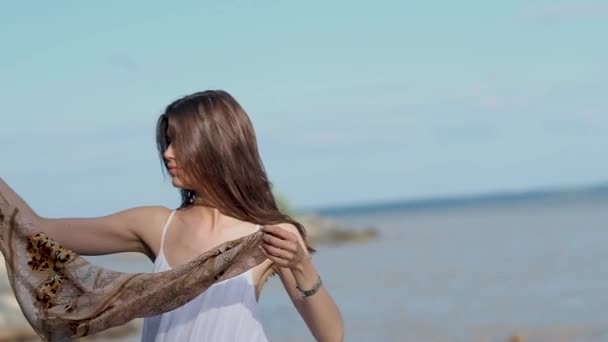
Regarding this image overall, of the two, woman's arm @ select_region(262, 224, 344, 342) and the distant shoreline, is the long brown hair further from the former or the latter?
the distant shoreline

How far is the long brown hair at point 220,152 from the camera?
3.98m

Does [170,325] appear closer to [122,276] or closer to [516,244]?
[122,276]

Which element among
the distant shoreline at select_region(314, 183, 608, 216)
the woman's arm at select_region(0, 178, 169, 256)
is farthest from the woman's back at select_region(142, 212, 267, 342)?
the distant shoreline at select_region(314, 183, 608, 216)

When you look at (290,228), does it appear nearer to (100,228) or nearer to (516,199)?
(100,228)

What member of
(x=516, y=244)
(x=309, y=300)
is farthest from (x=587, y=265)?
(x=309, y=300)

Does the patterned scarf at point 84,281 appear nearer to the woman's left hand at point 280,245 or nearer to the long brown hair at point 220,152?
the woman's left hand at point 280,245

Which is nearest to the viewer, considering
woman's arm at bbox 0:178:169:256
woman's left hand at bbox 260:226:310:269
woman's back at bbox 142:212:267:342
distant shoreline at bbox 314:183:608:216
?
woman's left hand at bbox 260:226:310:269

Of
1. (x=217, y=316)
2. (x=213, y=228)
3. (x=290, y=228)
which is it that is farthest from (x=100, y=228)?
(x=290, y=228)

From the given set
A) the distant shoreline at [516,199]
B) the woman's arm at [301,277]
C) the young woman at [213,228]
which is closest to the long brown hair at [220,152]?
the young woman at [213,228]

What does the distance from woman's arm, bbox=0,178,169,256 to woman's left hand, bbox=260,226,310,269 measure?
40cm

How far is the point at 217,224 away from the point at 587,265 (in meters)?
21.3

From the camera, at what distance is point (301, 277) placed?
13.3ft

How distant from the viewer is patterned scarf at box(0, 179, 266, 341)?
3992 mm

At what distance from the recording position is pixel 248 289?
162 inches
